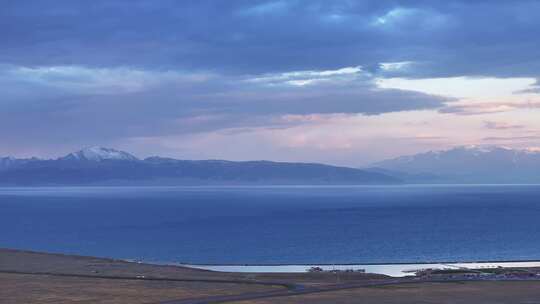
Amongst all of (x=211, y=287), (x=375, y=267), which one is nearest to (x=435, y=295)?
(x=211, y=287)

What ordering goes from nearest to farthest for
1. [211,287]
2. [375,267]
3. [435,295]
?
[435,295]
[211,287]
[375,267]

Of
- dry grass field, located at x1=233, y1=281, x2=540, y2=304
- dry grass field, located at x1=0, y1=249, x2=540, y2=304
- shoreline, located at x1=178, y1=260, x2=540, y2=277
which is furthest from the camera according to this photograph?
shoreline, located at x1=178, y1=260, x2=540, y2=277

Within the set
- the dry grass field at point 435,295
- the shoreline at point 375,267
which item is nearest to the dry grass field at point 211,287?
the dry grass field at point 435,295

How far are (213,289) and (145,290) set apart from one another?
22.9 feet

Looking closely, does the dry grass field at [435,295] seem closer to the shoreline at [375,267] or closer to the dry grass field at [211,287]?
the dry grass field at [211,287]

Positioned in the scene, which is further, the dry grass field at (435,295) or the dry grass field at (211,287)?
the dry grass field at (211,287)

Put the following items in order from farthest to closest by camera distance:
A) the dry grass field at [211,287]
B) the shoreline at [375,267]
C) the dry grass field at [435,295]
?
the shoreline at [375,267]
the dry grass field at [211,287]
the dry grass field at [435,295]

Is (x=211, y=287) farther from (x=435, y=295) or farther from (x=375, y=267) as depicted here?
(x=375, y=267)

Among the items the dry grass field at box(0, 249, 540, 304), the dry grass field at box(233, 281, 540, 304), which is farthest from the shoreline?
the dry grass field at box(233, 281, 540, 304)

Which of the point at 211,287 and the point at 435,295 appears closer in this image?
the point at 435,295

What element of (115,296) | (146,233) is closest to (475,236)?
(146,233)

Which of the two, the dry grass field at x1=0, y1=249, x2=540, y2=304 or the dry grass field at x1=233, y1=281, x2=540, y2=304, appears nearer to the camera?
the dry grass field at x1=233, y1=281, x2=540, y2=304

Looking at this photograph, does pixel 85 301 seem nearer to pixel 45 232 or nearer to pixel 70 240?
pixel 70 240

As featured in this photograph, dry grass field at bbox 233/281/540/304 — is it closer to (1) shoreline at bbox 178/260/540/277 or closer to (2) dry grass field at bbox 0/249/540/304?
(2) dry grass field at bbox 0/249/540/304
